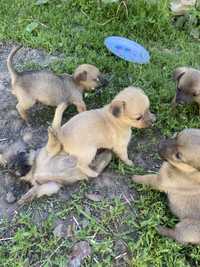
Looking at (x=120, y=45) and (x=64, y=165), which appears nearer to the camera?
(x=64, y=165)

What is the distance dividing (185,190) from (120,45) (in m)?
2.15

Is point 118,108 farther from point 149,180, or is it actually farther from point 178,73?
point 178,73

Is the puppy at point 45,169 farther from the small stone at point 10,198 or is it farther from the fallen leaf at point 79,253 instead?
the fallen leaf at point 79,253

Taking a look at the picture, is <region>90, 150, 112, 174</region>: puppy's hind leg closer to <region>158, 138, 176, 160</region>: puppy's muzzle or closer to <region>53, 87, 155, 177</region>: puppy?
<region>53, 87, 155, 177</region>: puppy

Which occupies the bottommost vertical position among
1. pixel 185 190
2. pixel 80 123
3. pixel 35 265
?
pixel 35 265

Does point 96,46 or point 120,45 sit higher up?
point 120,45

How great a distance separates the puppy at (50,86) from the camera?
→ 5.56 m

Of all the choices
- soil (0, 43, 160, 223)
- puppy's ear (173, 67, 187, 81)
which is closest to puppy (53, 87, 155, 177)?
soil (0, 43, 160, 223)

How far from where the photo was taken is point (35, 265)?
4.42 metres

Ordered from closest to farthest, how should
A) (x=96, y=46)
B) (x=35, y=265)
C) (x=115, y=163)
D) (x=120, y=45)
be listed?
(x=35, y=265) → (x=115, y=163) → (x=120, y=45) → (x=96, y=46)

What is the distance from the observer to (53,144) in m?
4.83

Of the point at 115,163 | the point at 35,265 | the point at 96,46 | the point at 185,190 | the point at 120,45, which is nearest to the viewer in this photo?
the point at 35,265

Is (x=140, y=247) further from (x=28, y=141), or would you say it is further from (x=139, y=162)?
(x=28, y=141)

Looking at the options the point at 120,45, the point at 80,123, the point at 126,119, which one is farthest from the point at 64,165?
the point at 120,45
